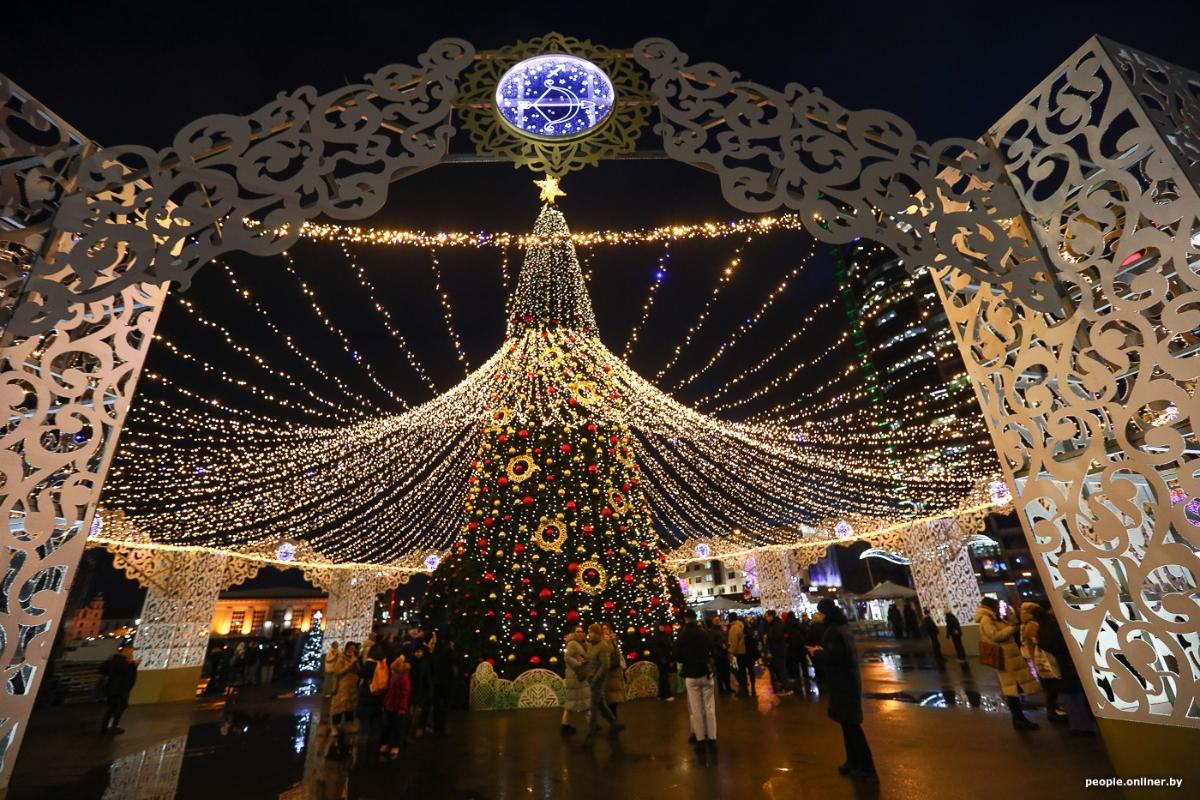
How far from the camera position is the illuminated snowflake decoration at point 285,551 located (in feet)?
48.4

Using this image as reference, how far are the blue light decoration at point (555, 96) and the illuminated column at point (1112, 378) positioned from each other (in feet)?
9.78

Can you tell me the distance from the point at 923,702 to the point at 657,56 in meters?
7.88

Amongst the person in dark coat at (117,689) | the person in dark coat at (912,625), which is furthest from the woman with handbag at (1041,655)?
the person in dark coat at (912,625)

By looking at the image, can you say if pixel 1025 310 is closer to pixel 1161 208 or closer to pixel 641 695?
pixel 1161 208

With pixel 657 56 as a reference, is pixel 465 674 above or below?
below

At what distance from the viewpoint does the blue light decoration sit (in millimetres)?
3971

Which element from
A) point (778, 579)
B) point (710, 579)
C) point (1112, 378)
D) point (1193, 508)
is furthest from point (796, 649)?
point (710, 579)

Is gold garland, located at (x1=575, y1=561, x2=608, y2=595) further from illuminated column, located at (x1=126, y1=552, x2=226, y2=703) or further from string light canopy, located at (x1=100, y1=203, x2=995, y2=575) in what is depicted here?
illuminated column, located at (x1=126, y1=552, x2=226, y2=703)

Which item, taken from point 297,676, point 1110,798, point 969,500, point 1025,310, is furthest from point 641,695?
point 297,676

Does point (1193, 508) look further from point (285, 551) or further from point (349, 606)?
point (349, 606)

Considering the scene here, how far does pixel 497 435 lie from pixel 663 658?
176 inches

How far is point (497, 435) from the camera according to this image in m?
9.41

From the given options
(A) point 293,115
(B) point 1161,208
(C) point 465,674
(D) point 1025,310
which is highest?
(A) point 293,115

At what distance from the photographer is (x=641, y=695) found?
836cm
